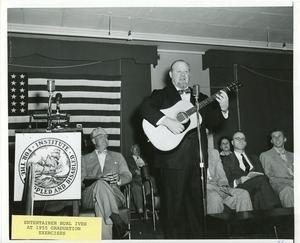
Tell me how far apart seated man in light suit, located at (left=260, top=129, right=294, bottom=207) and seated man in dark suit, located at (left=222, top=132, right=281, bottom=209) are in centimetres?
9

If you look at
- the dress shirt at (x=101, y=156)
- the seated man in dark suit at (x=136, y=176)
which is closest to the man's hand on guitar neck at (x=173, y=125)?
the dress shirt at (x=101, y=156)

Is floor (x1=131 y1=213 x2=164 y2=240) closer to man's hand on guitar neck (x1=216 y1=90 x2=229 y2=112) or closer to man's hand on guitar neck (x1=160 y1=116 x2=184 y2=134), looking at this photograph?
man's hand on guitar neck (x1=160 y1=116 x2=184 y2=134)

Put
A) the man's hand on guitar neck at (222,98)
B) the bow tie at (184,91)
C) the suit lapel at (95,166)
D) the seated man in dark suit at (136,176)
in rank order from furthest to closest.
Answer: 1. the seated man in dark suit at (136,176)
2. the suit lapel at (95,166)
3. the bow tie at (184,91)
4. the man's hand on guitar neck at (222,98)

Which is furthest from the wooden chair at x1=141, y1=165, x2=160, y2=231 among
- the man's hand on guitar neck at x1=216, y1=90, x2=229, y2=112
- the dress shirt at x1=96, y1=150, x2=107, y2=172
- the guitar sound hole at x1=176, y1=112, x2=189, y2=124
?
the man's hand on guitar neck at x1=216, y1=90, x2=229, y2=112

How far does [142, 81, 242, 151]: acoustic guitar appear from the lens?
2.18 m

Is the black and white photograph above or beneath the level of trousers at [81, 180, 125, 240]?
above

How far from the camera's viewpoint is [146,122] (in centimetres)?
233

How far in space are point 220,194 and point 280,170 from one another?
32.0 inches

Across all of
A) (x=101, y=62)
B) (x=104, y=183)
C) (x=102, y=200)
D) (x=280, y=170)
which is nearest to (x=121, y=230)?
(x=102, y=200)

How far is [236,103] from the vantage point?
4.98 m

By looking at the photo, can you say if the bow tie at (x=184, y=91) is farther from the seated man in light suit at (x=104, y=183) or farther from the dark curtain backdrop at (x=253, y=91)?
the dark curtain backdrop at (x=253, y=91)

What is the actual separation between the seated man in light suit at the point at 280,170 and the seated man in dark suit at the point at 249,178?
9 cm

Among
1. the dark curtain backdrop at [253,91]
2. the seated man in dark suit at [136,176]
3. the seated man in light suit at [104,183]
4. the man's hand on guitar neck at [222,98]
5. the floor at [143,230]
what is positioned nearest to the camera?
the man's hand on guitar neck at [222,98]

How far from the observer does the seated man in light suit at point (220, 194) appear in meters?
2.61
